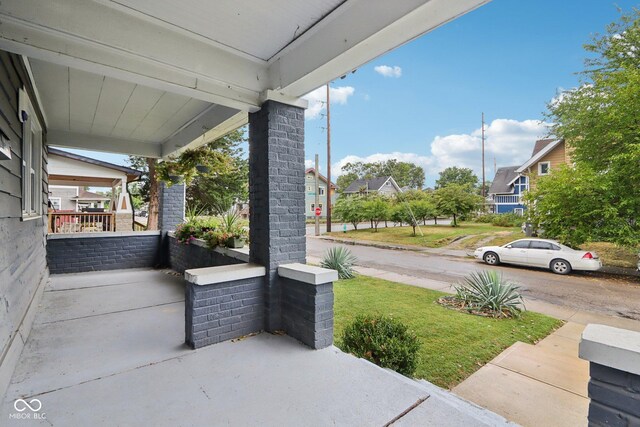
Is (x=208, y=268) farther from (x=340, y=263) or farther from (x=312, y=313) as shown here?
(x=340, y=263)

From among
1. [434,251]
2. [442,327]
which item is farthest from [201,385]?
[434,251]

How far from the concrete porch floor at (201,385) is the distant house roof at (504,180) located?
28.5 meters

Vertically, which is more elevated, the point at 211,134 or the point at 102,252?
the point at 211,134

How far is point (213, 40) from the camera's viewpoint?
2.58 metres

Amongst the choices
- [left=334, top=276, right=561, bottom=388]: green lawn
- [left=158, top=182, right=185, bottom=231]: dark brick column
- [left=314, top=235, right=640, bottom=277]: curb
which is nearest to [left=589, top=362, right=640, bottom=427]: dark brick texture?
[left=334, top=276, right=561, bottom=388]: green lawn

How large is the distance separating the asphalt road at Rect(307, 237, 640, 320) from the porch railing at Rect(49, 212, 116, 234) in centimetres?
845

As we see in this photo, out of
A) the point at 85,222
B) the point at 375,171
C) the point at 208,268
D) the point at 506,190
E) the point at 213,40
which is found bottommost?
the point at 208,268

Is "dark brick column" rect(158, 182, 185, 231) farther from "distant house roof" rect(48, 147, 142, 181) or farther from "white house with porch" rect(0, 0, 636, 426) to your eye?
"distant house roof" rect(48, 147, 142, 181)

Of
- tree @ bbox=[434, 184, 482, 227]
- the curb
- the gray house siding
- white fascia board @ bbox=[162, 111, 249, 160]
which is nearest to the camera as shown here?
the gray house siding

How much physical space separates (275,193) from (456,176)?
55.5 m

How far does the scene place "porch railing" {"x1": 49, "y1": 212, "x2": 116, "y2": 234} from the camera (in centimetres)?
917

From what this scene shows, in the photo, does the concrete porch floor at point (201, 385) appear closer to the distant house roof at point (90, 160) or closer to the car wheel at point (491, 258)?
the distant house roof at point (90, 160)

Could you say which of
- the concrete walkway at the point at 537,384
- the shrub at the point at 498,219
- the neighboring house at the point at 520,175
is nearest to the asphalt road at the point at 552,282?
the concrete walkway at the point at 537,384

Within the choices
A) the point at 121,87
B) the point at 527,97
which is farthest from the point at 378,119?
the point at 121,87
